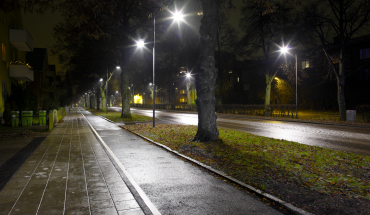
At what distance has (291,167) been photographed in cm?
646

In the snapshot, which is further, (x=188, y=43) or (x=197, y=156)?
(x=188, y=43)

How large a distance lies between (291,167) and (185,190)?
3.04m

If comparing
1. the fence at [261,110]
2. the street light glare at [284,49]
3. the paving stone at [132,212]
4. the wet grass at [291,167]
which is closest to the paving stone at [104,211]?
the paving stone at [132,212]

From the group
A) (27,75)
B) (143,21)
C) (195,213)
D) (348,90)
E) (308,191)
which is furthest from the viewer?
(348,90)

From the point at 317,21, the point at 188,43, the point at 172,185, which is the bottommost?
the point at 172,185

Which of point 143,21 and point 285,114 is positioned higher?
point 143,21

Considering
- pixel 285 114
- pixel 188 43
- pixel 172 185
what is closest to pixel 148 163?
pixel 172 185

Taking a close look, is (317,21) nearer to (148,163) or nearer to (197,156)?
(197,156)

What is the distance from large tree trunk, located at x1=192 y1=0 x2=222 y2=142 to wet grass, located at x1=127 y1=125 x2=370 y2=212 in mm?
867

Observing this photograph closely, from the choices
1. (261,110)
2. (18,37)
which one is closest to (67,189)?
(18,37)

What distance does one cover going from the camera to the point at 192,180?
5.70 meters

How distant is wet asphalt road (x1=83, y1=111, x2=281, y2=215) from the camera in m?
4.15

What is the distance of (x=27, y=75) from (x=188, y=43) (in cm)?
2815

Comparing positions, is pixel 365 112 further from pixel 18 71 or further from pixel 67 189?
pixel 18 71
